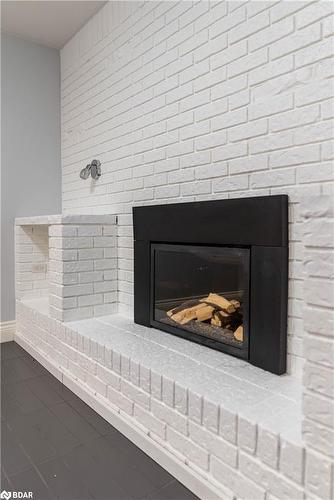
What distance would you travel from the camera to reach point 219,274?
6.15 feet

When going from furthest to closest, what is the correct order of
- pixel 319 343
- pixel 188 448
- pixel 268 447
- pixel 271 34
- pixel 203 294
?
1. pixel 203 294
2. pixel 271 34
3. pixel 188 448
4. pixel 268 447
5. pixel 319 343

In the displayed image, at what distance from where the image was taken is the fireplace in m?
1.54

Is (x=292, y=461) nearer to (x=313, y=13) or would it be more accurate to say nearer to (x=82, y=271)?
(x=313, y=13)

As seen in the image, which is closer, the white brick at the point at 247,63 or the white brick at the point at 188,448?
the white brick at the point at 188,448

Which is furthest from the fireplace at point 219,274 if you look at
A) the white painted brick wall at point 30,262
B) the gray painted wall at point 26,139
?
the gray painted wall at point 26,139

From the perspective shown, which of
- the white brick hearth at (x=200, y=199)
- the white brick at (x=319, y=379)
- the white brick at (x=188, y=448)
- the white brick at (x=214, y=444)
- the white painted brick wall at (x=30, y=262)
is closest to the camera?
the white brick at (x=319, y=379)

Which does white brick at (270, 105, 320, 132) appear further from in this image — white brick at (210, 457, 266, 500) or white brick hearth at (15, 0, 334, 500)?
white brick at (210, 457, 266, 500)

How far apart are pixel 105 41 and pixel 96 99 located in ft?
1.33

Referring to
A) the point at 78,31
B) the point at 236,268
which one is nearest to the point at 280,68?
the point at 236,268

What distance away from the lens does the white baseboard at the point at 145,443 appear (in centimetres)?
131

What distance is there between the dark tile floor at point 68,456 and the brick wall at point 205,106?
722 mm

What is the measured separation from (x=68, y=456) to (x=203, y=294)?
984mm

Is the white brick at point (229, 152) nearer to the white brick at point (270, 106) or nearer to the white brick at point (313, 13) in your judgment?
the white brick at point (270, 106)

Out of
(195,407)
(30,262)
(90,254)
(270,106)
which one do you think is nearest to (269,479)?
(195,407)
